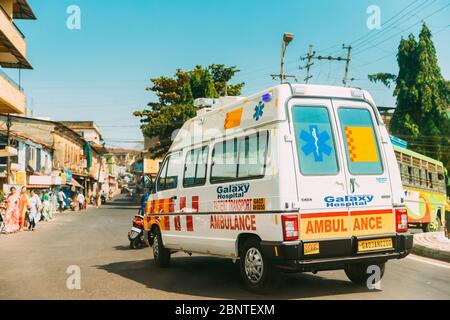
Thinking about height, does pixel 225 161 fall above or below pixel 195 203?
above

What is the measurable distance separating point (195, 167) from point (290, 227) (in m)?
2.90

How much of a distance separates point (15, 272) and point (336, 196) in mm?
6216

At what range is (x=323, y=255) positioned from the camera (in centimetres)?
662

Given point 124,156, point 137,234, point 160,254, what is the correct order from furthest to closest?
point 124,156
point 137,234
point 160,254

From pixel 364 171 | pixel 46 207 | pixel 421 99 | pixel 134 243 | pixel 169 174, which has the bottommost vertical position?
pixel 134 243

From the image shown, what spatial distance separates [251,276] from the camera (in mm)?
7184

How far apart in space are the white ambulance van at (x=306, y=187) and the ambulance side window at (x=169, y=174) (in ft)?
5.70

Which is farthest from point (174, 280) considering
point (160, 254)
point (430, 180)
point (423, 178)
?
point (430, 180)

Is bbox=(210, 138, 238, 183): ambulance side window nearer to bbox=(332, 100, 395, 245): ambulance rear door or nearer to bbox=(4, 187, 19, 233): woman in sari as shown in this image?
bbox=(332, 100, 395, 245): ambulance rear door

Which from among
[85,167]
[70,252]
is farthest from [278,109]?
[85,167]

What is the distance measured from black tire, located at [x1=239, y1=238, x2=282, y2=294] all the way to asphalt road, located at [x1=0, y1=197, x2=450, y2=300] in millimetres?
140

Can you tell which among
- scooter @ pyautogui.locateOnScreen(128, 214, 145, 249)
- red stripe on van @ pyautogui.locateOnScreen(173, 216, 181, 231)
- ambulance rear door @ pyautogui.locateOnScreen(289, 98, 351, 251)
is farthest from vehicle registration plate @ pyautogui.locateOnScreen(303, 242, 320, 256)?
scooter @ pyautogui.locateOnScreen(128, 214, 145, 249)

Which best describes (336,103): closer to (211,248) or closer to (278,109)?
(278,109)

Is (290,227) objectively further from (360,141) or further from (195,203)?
(195,203)
